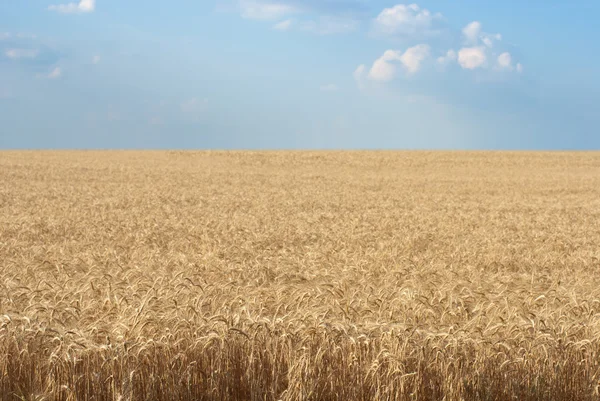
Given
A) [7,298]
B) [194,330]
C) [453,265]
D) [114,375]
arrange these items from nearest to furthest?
1. [114,375]
2. [194,330]
3. [7,298]
4. [453,265]

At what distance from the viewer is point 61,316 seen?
4176 millimetres

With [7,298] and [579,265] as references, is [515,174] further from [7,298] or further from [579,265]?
[7,298]

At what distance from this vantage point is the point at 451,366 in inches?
137

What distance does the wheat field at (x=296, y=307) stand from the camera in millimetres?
3391

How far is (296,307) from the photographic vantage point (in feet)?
15.5

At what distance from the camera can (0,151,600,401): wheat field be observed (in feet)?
11.1

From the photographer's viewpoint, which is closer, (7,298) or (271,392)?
(271,392)

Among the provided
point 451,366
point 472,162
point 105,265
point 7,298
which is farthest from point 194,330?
point 472,162

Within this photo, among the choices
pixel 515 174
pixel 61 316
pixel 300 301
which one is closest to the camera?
pixel 61 316

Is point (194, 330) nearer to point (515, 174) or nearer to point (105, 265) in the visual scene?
point (105, 265)

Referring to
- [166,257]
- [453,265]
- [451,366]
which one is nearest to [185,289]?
[451,366]

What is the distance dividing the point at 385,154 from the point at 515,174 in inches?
633

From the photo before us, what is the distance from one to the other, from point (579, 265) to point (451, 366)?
602cm

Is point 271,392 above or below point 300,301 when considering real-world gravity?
below
